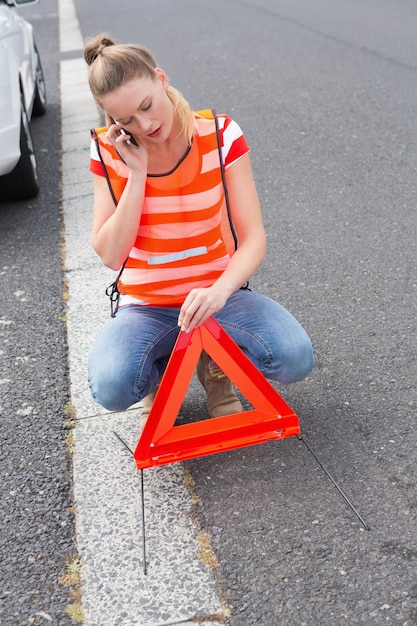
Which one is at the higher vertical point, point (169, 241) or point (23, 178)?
point (169, 241)

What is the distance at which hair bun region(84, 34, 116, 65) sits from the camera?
2.78 metres

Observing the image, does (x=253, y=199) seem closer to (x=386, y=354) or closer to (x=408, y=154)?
(x=386, y=354)

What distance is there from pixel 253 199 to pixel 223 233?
0.16 m

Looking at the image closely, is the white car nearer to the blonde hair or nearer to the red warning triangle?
the blonde hair

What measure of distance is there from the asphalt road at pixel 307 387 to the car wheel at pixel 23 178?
82 millimetres

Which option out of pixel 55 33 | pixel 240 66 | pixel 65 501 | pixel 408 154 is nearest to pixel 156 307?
pixel 65 501

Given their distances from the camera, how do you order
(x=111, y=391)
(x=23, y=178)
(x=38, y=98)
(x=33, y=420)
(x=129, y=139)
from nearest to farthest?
(x=129, y=139) → (x=111, y=391) → (x=33, y=420) → (x=23, y=178) → (x=38, y=98)

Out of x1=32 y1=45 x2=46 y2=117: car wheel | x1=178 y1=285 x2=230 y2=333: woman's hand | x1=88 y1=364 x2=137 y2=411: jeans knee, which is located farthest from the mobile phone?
x1=32 y1=45 x2=46 y2=117: car wheel

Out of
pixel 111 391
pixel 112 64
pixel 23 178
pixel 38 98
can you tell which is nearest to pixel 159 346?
pixel 111 391

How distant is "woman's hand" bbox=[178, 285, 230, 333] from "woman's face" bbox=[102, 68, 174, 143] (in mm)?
531

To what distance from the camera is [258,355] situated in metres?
3.02

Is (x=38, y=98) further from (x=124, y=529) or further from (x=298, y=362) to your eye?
(x=124, y=529)

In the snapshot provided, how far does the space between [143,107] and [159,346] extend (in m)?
0.79

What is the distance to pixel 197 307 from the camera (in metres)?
2.63
